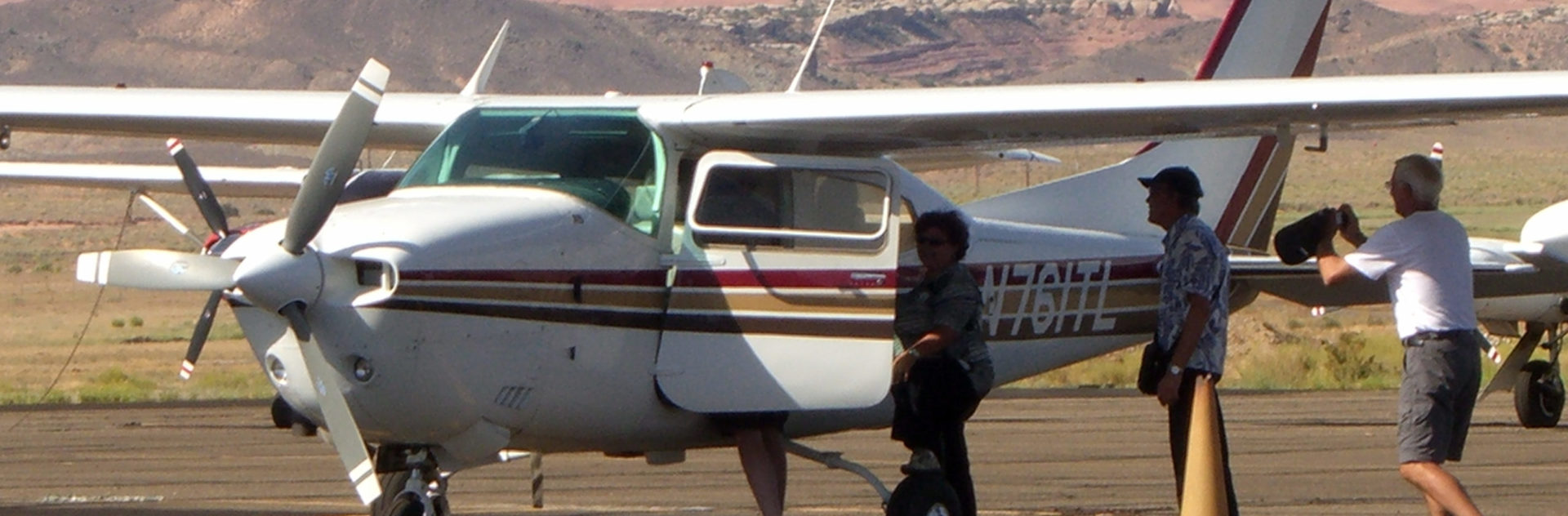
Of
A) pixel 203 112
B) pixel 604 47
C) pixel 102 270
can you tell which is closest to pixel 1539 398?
pixel 203 112

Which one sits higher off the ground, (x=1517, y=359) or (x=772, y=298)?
(x=1517, y=359)

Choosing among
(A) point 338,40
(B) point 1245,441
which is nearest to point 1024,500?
(B) point 1245,441

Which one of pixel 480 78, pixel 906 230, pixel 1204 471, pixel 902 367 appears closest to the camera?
pixel 1204 471

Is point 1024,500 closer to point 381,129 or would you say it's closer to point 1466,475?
point 1466,475

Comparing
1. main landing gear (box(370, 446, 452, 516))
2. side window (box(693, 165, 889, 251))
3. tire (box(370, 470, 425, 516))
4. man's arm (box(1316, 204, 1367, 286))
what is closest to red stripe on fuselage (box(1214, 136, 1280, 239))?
side window (box(693, 165, 889, 251))

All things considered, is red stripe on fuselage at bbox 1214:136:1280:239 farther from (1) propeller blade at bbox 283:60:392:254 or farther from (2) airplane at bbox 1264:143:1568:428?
(1) propeller blade at bbox 283:60:392:254

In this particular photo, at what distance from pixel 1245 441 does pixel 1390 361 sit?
14724 mm

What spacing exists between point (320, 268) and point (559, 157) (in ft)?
5.08

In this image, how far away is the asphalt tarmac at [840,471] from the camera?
1216 centimetres

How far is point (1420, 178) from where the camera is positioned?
8898 millimetres

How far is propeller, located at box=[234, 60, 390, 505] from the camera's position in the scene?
8125mm

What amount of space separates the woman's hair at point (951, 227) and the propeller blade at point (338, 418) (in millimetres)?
2705

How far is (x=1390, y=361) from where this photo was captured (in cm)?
3073

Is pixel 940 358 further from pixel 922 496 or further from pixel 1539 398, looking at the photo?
pixel 1539 398
